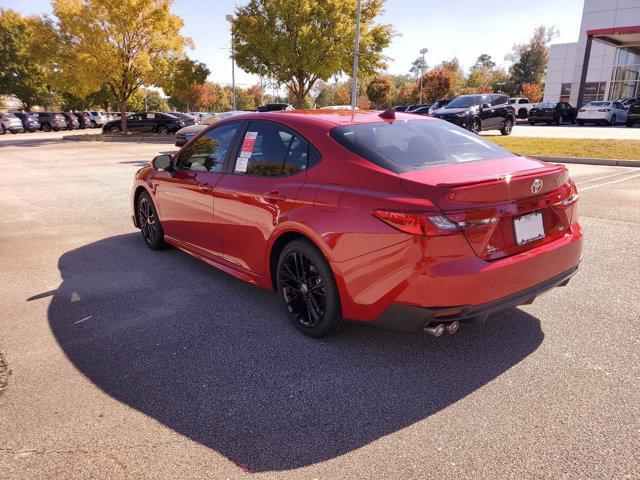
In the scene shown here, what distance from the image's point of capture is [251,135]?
13.0 feet

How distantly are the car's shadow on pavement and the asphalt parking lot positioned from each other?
0.01 meters

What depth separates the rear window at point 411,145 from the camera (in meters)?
3.07

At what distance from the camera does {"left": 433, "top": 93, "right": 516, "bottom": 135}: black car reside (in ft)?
64.7

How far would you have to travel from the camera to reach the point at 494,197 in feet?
8.92

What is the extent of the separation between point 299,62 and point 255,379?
2992 cm

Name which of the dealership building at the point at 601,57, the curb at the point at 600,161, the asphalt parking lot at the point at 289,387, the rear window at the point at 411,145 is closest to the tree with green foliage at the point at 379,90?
the dealership building at the point at 601,57

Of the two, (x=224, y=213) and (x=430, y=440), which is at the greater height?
(x=224, y=213)

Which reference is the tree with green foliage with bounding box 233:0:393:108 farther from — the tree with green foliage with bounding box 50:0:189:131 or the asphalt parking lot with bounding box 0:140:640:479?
the asphalt parking lot with bounding box 0:140:640:479

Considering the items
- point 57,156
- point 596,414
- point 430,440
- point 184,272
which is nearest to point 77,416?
point 430,440

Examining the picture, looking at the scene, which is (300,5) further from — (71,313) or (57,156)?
(71,313)

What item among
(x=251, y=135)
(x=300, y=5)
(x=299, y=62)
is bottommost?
(x=251, y=135)

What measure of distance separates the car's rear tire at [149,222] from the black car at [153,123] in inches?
1020

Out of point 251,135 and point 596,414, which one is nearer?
point 596,414

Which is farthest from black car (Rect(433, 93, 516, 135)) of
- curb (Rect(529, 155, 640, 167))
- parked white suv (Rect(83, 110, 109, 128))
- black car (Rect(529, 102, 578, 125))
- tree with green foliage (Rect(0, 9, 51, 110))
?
tree with green foliage (Rect(0, 9, 51, 110))
